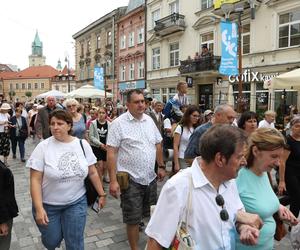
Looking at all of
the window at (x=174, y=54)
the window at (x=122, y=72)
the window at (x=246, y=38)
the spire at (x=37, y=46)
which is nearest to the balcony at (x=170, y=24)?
the window at (x=174, y=54)

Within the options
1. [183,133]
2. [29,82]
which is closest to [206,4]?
[183,133]

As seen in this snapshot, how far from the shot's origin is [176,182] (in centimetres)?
159

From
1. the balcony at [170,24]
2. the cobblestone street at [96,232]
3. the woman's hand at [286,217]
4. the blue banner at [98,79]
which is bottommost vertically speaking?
the cobblestone street at [96,232]

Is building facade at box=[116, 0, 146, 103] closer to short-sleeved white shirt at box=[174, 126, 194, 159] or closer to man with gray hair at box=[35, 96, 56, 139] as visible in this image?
man with gray hair at box=[35, 96, 56, 139]

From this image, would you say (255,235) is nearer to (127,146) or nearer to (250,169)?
(250,169)

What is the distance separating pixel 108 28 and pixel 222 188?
36.2 meters

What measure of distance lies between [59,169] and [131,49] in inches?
1182

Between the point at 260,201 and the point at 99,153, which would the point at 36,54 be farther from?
the point at 260,201

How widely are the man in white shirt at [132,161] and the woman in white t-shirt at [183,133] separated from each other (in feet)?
3.64

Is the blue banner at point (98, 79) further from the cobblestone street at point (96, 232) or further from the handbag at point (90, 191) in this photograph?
the handbag at point (90, 191)

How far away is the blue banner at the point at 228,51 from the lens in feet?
36.8

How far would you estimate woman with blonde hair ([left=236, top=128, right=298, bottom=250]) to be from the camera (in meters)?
2.20

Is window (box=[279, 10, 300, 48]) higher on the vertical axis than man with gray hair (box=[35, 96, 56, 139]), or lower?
higher

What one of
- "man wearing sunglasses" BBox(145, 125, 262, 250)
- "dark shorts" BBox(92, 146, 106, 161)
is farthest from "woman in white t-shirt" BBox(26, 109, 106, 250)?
"dark shorts" BBox(92, 146, 106, 161)
